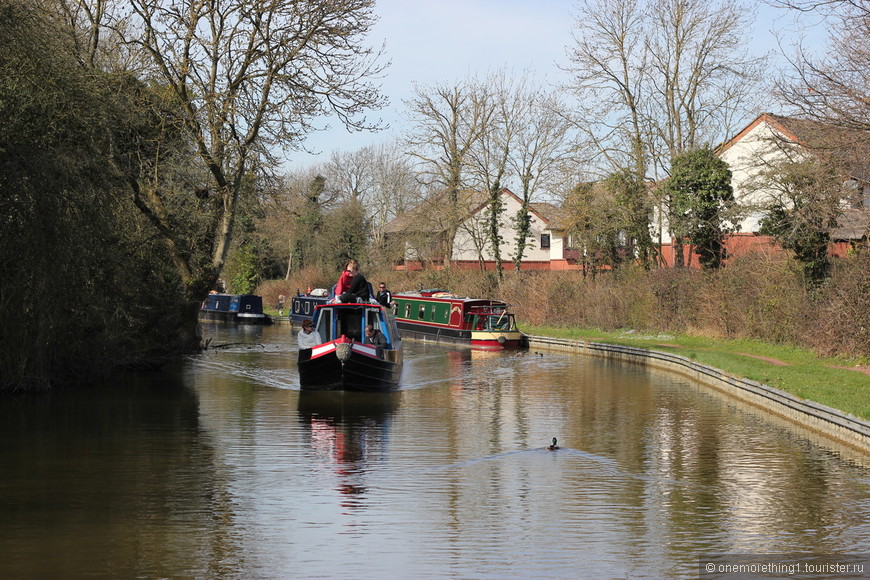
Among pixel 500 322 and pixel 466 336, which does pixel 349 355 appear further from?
pixel 466 336

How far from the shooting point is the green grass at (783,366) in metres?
16.0

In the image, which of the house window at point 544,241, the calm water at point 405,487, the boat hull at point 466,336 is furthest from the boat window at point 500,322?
the house window at point 544,241

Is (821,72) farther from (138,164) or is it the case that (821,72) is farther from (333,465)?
(138,164)

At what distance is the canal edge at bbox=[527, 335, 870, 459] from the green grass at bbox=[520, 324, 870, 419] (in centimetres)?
23

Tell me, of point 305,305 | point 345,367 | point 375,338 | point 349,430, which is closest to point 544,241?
point 305,305

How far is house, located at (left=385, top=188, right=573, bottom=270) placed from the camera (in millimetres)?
51312

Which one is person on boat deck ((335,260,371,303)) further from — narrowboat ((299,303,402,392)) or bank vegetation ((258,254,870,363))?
bank vegetation ((258,254,870,363))

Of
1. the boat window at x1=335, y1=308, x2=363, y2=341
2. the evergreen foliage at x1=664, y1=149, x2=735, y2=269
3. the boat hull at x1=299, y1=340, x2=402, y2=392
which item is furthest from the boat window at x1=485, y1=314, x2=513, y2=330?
the boat hull at x1=299, y1=340, x2=402, y2=392

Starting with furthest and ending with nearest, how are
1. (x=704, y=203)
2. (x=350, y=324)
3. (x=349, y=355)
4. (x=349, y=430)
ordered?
(x=704, y=203), (x=350, y=324), (x=349, y=355), (x=349, y=430)

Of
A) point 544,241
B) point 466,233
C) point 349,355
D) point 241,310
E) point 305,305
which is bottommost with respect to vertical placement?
point 349,355

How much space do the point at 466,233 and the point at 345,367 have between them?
45.7m

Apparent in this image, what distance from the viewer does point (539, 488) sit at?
1098 centimetres

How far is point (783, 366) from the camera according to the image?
21.4m

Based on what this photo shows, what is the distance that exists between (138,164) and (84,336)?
25.6 feet
